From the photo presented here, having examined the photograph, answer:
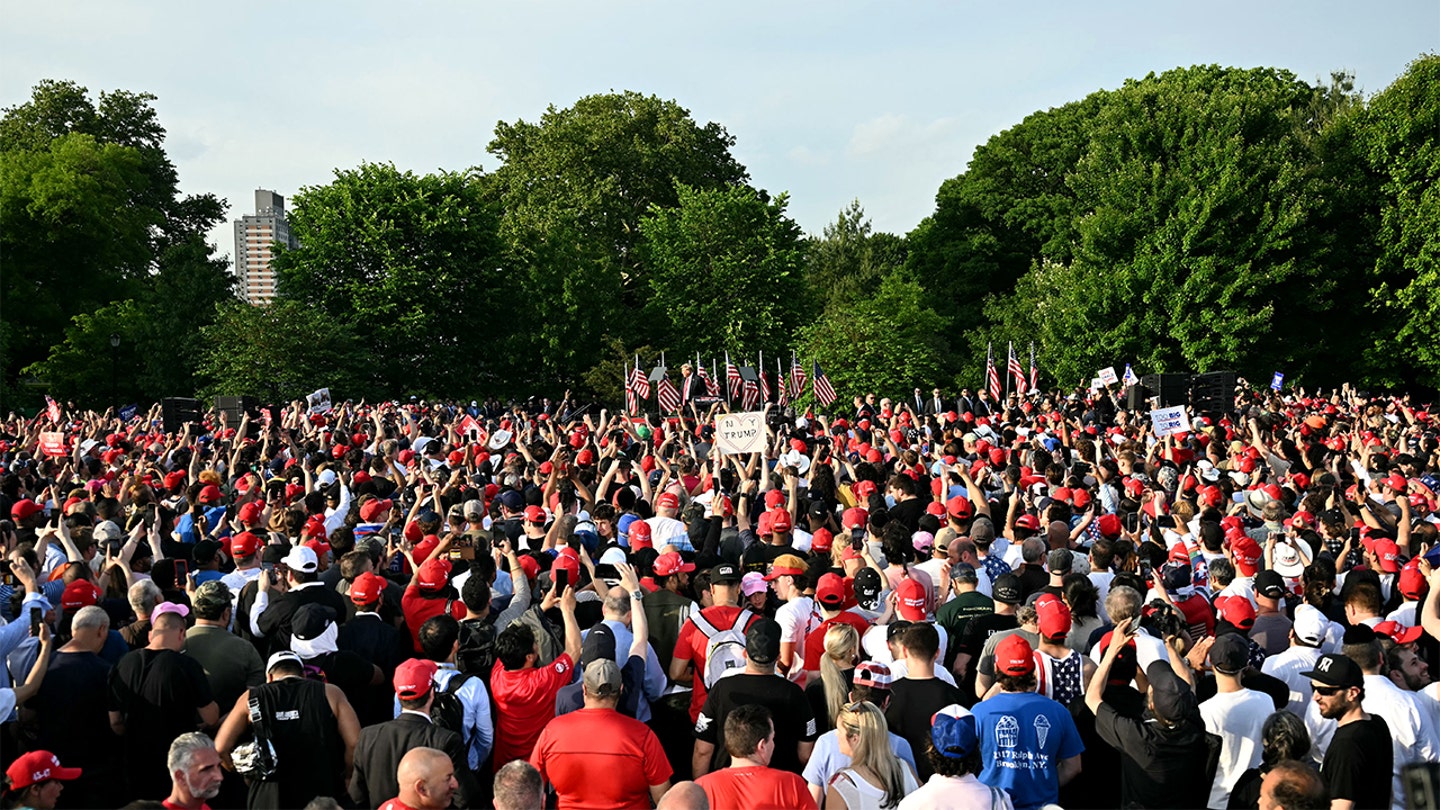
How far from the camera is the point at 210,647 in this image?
6957 mm

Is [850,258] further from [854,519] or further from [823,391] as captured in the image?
[854,519]

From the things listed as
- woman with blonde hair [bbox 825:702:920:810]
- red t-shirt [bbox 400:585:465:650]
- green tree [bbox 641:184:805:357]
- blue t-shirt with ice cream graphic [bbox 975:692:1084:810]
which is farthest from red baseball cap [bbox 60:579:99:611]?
green tree [bbox 641:184:805:357]

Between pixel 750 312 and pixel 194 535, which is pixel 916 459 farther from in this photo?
pixel 750 312

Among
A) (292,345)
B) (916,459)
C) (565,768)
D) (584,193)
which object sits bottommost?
(565,768)

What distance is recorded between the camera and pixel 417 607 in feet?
25.2

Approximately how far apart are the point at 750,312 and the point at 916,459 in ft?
124

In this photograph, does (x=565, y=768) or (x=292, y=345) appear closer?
(x=565, y=768)

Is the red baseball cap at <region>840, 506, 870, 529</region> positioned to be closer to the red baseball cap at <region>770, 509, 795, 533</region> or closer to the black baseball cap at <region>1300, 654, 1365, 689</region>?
the red baseball cap at <region>770, 509, 795, 533</region>

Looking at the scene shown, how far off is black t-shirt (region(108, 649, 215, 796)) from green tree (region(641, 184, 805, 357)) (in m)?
44.4

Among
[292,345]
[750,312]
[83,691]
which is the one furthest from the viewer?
[750,312]

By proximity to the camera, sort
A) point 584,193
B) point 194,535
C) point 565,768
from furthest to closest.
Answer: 1. point 584,193
2. point 194,535
3. point 565,768

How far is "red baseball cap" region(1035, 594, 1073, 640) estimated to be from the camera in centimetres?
636

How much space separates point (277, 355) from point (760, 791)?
38615mm

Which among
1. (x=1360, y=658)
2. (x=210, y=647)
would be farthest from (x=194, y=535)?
(x=1360, y=658)
